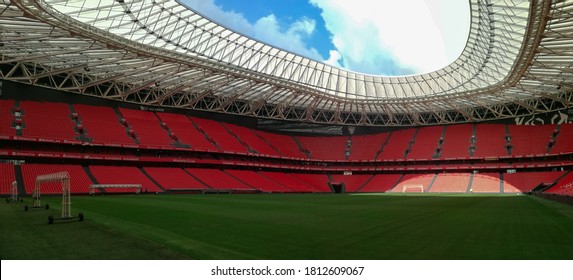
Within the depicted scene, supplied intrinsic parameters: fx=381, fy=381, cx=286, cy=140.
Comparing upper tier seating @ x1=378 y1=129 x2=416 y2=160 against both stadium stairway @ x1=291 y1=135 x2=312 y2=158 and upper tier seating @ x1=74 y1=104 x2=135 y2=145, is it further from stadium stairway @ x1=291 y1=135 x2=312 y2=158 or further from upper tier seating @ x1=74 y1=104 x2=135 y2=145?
upper tier seating @ x1=74 y1=104 x2=135 y2=145

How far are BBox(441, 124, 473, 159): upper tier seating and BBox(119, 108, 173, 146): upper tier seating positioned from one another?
1990 inches

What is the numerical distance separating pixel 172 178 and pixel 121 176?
676cm

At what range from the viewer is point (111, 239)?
36.9 feet

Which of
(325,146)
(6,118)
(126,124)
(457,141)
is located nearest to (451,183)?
(457,141)

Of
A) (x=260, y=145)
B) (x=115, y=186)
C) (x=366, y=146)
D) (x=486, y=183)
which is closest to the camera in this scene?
(x=115, y=186)

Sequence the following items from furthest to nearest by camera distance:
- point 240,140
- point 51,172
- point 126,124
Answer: point 240,140 < point 126,124 < point 51,172

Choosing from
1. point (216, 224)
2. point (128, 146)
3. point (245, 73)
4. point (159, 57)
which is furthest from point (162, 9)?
point (216, 224)

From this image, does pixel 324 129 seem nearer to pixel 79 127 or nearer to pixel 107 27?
pixel 79 127

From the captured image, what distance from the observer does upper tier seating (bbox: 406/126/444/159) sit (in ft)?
Answer: 242

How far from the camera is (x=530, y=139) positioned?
66.9 metres

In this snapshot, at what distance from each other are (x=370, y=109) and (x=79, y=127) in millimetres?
50561

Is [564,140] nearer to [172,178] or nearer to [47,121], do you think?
[172,178]

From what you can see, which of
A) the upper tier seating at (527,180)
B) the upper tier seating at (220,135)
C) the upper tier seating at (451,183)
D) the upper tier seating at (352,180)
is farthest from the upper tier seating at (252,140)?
the upper tier seating at (527,180)

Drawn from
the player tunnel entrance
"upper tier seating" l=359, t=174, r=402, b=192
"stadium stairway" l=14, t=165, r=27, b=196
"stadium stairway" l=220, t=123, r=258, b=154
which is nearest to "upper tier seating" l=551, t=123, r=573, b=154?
"upper tier seating" l=359, t=174, r=402, b=192
